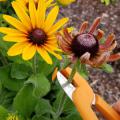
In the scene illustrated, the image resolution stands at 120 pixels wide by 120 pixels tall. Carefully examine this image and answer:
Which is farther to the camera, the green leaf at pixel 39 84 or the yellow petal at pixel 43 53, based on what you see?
the green leaf at pixel 39 84

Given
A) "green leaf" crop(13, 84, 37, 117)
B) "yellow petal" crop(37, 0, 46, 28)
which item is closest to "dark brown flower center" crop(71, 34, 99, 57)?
"yellow petal" crop(37, 0, 46, 28)

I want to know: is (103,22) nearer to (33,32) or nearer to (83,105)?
(33,32)

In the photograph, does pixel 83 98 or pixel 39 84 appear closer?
pixel 83 98

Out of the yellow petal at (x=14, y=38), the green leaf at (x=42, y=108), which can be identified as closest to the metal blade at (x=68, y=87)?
the yellow petal at (x=14, y=38)

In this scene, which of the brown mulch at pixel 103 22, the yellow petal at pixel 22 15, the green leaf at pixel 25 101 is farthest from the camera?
the brown mulch at pixel 103 22

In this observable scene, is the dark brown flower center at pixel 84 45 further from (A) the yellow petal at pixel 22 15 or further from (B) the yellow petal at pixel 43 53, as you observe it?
(A) the yellow petal at pixel 22 15

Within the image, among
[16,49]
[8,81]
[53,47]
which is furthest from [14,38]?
[8,81]
